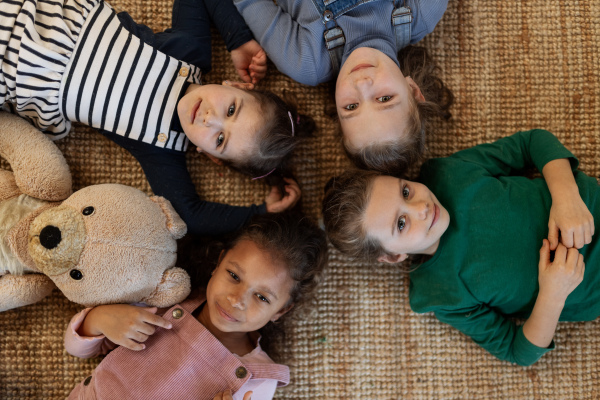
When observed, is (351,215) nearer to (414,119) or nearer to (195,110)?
(414,119)

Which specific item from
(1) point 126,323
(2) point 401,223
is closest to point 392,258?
(2) point 401,223

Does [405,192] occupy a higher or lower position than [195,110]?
lower

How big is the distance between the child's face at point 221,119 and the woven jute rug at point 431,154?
0.45ft

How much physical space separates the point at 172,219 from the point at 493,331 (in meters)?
0.68

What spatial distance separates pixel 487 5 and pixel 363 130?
471 millimetres

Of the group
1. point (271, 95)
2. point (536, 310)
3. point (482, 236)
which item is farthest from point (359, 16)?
point (536, 310)

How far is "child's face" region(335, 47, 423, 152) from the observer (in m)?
0.83

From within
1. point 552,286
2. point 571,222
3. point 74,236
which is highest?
point 74,236

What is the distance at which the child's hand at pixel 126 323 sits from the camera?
82cm

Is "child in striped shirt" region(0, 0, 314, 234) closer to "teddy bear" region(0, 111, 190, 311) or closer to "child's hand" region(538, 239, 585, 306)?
"teddy bear" region(0, 111, 190, 311)

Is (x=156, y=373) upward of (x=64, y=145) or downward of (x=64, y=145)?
downward

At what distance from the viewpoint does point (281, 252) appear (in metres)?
0.87

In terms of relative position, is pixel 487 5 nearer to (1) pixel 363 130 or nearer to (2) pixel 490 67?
(2) pixel 490 67

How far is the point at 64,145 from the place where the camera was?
99 cm
